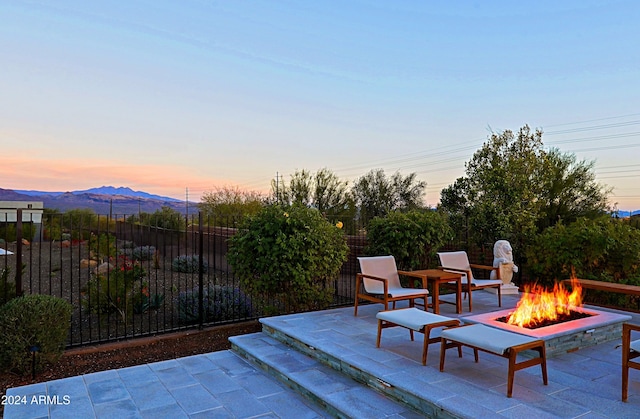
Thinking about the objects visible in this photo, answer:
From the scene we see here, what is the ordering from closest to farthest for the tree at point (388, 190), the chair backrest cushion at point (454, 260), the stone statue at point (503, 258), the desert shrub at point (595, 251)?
the chair backrest cushion at point (454, 260) → the stone statue at point (503, 258) → the desert shrub at point (595, 251) → the tree at point (388, 190)

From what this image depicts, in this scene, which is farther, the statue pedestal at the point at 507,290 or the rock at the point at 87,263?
the rock at the point at 87,263

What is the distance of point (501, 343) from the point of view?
2.87 meters

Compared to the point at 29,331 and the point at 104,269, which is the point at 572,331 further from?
the point at 104,269

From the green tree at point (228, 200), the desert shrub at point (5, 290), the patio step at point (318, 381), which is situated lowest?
the patio step at point (318, 381)

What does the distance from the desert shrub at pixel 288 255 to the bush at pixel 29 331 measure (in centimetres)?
217

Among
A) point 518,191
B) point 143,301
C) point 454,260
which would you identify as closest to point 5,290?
point 143,301

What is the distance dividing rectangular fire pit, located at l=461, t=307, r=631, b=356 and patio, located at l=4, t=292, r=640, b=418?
0.28ft

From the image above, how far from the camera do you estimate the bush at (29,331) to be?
3.71 meters

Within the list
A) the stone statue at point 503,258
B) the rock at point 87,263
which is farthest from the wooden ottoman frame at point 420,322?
the rock at point 87,263

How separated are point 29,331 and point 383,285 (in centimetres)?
383

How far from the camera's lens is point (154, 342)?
192 inches

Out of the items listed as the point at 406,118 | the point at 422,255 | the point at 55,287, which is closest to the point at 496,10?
the point at 406,118

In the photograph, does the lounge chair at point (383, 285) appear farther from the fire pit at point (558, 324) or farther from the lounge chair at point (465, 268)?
the fire pit at point (558, 324)

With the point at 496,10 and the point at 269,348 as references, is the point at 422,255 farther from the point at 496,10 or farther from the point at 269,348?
the point at 496,10
